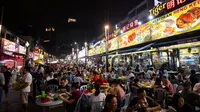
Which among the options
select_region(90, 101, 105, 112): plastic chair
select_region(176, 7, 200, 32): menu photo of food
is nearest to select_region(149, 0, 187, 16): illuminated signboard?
select_region(176, 7, 200, 32): menu photo of food

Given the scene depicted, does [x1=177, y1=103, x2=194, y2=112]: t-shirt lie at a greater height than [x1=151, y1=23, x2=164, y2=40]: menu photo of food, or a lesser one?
lesser

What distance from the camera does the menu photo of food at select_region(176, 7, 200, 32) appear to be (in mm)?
10259

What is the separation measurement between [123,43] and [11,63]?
14835mm

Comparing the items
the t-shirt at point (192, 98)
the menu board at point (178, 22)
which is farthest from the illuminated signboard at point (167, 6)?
the t-shirt at point (192, 98)

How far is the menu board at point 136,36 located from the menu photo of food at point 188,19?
12.9 ft

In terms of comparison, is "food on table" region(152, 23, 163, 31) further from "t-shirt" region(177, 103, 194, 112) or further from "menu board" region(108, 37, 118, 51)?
"t-shirt" region(177, 103, 194, 112)

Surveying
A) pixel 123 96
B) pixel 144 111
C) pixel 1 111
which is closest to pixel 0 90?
pixel 1 111

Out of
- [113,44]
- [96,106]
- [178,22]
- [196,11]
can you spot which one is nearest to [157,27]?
[178,22]

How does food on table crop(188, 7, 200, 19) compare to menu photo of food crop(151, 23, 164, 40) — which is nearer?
food on table crop(188, 7, 200, 19)

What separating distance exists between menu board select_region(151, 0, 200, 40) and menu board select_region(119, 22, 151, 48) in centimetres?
97

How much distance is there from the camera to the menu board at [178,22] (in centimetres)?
1037

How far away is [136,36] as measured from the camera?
17438 millimetres

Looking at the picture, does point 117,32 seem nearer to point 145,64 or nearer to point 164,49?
point 145,64

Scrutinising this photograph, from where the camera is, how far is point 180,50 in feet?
44.9
